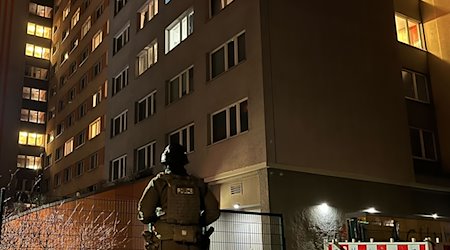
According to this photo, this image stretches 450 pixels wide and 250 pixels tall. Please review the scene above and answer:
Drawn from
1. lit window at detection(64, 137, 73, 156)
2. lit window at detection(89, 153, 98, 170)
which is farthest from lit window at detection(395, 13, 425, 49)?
lit window at detection(64, 137, 73, 156)

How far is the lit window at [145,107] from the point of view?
20.4 meters

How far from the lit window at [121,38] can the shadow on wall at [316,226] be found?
47.8 feet

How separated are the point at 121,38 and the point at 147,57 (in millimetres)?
4329

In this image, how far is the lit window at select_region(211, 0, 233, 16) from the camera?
54.2 feet

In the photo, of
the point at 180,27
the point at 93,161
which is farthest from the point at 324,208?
the point at 93,161

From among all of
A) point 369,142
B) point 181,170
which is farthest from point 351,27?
point 181,170

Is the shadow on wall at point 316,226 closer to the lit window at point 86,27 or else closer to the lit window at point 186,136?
the lit window at point 186,136

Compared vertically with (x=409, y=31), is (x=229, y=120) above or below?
below

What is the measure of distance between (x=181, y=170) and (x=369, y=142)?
441 inches

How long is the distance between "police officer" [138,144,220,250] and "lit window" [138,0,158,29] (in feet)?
55.2

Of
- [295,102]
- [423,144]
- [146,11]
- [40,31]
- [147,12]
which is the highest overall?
[40,31]

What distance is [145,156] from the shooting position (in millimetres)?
20422

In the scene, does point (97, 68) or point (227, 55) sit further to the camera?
point (97, 68)

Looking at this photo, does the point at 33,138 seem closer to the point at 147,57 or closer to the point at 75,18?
the point at 75,18
